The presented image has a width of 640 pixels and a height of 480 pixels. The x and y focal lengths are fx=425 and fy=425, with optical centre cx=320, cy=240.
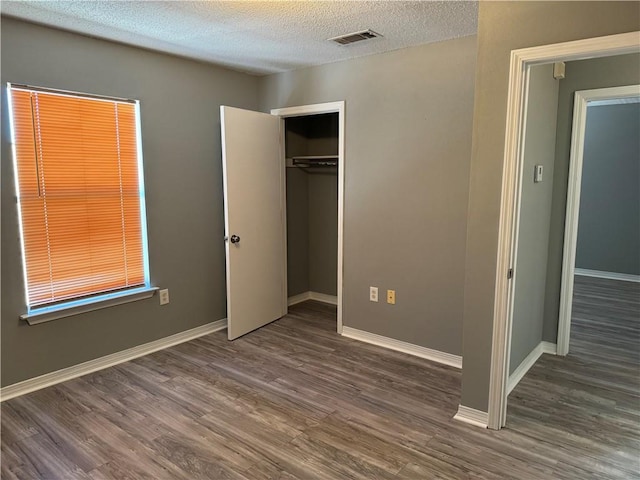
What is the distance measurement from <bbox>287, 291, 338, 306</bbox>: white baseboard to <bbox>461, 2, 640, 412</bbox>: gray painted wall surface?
244cm

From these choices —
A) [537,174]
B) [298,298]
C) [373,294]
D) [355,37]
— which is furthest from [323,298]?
[355,37]

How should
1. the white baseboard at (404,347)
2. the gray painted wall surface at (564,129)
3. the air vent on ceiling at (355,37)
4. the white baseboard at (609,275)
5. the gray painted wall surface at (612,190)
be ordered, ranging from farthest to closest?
the white baseboard at (609,275) < the gray painted wall surface at (612,190) < the white baseboard at (404,347) < the gray painted wall surface at (564,129) < the air vent on ceiling at (355,37)

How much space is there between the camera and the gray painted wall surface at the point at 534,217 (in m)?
2.70

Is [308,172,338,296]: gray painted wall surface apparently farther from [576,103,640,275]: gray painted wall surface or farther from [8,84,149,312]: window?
[576,103,640,275]: gray painted wall surface

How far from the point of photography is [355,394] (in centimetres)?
279

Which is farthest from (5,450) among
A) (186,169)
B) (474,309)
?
(474,309)

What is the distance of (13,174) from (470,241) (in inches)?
109

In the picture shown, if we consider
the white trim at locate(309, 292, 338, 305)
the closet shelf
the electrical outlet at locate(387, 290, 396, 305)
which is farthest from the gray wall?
the electrical outlet at locate(387, 290, 396, 305)

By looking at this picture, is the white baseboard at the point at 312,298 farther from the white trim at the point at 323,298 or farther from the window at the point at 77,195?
the window at the point at 77,195

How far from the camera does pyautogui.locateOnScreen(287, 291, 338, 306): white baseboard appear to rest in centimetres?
477

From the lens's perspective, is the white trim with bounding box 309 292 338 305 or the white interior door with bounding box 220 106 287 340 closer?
the white interior door with bounding box 220 106 287 340

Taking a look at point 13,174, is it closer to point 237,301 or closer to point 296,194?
point 237,301

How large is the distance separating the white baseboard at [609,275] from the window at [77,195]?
235 inches

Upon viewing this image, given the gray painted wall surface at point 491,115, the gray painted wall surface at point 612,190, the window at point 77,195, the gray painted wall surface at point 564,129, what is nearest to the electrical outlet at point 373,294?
the gray painted wall surface at point 491,115
